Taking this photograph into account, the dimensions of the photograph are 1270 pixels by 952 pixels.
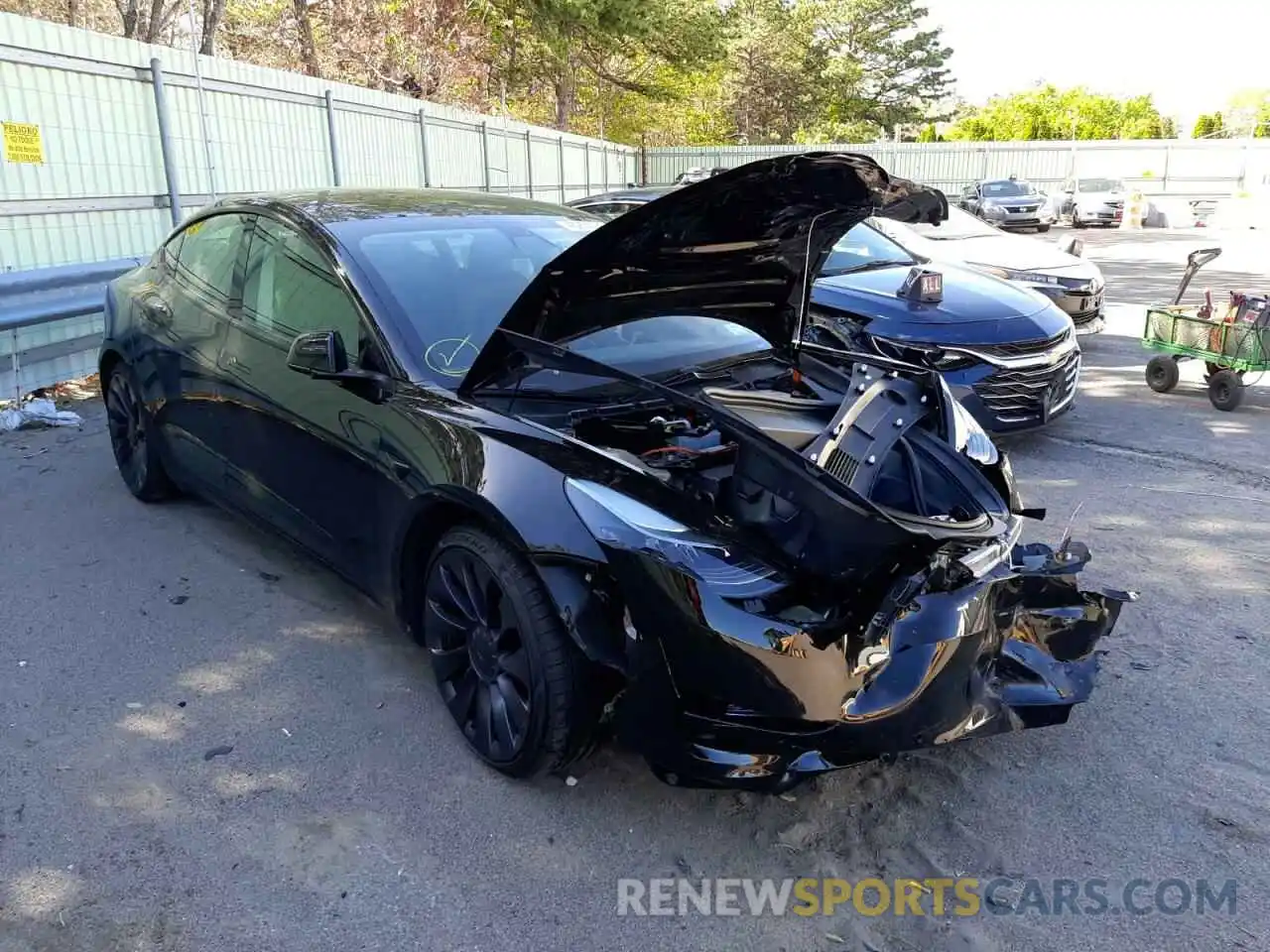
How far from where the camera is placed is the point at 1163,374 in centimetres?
769

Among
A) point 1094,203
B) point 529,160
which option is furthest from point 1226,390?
point 1094,203

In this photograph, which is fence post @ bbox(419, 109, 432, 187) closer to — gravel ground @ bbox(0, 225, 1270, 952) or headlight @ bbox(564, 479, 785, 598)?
gravel ground @ bbox(0, 225, 1270, 952)

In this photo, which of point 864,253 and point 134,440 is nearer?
point 134,440

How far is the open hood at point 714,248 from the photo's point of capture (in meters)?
2.76

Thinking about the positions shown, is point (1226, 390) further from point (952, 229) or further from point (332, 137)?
point (332, 137)

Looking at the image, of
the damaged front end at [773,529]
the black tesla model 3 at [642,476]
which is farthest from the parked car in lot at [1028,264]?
the damaged front end at [773,529]

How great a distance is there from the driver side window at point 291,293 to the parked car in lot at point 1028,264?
209 inches

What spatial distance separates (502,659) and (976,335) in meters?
4.37

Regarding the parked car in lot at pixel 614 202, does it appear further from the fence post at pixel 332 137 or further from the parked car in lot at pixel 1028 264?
the fence post at pixel 332 137

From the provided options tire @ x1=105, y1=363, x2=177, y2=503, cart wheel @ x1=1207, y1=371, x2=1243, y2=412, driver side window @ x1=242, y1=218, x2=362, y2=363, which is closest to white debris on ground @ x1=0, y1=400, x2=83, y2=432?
tire @ x1=105, y1=363, x2=177, y2=503

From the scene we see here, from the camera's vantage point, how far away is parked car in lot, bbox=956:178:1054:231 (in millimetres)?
26250

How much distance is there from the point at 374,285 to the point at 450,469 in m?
0.95

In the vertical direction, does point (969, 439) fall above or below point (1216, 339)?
above

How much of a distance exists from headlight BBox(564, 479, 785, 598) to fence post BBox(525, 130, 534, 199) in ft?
60.6
